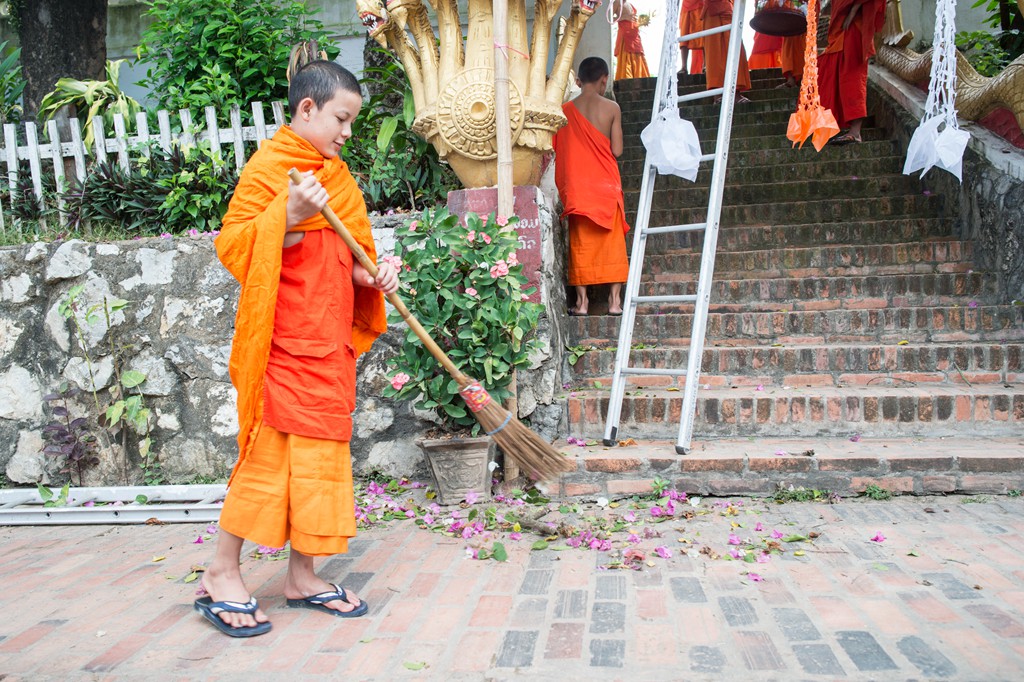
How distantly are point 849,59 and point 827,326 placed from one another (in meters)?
3.16

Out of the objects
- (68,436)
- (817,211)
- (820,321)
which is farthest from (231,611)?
(817,211)

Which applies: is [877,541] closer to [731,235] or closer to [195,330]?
[731,235]

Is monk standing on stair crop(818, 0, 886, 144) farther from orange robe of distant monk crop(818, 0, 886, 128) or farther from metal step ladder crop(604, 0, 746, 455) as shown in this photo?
metal step ladder crop(604, 0, 746, 455)

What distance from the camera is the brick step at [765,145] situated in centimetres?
687

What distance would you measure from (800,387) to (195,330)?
3411 millimetres

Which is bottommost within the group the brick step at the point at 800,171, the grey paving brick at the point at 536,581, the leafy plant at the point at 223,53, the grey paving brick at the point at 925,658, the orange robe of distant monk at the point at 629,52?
the grey paving brick at the point at 536,581

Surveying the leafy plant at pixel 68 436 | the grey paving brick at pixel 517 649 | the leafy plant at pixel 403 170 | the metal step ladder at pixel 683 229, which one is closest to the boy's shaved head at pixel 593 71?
the metal step ladder at pixel 683 229

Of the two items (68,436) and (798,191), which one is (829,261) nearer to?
(798,191)

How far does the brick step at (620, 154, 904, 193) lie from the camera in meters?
6.49

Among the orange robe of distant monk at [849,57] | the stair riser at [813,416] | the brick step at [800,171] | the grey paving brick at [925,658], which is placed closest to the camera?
the grey paving brick at [925,658]

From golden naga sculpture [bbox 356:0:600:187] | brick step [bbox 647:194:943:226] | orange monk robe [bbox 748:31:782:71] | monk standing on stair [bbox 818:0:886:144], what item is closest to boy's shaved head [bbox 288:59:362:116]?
golden naga sculpture [bbox 356:0:600:187]

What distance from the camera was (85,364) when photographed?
4488 mm

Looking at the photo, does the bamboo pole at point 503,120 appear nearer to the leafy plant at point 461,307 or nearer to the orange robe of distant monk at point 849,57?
the leafy plant at point 461,307

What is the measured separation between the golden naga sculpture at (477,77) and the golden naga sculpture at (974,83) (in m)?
3.01
